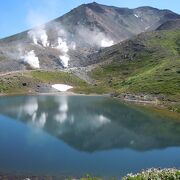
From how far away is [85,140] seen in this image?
74.9 m

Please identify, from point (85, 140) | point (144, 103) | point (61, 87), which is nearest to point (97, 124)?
point (85, 140)

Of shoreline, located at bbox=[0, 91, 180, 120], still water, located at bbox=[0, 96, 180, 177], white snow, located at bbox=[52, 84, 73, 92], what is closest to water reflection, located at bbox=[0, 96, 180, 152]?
still water, located at bbox=[0, 96, 180, 177]

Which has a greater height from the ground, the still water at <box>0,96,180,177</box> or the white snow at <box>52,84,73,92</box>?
the white snow at <box>52,84,73,92</box>

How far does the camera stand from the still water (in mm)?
55188

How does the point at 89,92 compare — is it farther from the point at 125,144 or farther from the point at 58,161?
the point at 58,161

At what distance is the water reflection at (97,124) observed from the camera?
7425cm

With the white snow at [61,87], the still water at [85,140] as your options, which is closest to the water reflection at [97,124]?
the still water at [85,140]

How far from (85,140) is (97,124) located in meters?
20.8

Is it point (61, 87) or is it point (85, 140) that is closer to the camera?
point (85, 140)

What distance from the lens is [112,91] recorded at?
182750 millimetres

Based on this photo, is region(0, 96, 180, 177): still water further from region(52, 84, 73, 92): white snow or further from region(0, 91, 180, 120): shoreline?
region(52, 84, 73, 92): white snow

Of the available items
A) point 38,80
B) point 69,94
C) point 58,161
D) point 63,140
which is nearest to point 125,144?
point 63,140

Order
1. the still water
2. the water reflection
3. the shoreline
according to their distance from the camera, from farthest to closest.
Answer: the shoreline < the water reflection < the still water

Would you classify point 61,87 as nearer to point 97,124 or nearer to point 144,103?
point 144,103
